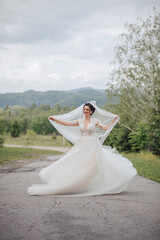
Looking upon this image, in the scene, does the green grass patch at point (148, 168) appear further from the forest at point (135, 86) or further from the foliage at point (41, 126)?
the foliage at point (41, 126)

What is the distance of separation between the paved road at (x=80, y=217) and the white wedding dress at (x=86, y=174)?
0.37 m

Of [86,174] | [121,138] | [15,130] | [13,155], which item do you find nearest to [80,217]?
[86,174]

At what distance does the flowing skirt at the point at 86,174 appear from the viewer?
6.85 m

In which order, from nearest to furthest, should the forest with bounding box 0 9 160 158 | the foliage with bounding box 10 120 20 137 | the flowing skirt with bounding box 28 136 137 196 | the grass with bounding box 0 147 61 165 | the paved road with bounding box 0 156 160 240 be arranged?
the paved road with bounding box 0 156 160 240
the flowing skirt with bounding box 28 136 137 196
the grass with bounding box 0 147 61 165
the forest with bounding box 0 9 160 158
the foliage with bounding box 10 120 20 137

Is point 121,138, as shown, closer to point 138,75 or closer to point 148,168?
point 138,75

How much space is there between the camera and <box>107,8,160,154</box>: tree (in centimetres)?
2494

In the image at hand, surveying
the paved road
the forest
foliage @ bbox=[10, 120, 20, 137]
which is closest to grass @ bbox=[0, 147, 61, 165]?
the forest

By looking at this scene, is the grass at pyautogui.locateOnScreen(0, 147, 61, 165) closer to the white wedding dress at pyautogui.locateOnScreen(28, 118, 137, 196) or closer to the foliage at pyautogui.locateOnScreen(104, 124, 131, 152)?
the foliage at pyautogui.locateOnScreen(104, 124, 131, 152)

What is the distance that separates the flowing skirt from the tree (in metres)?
17.0

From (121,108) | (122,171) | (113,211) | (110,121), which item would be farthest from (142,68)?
(113,211)

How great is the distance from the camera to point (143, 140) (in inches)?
1005

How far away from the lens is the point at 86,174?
279 inches

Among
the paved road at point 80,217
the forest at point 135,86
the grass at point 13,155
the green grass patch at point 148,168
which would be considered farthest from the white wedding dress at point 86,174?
the forest at point 135,86

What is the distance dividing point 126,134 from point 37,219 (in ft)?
79.1
